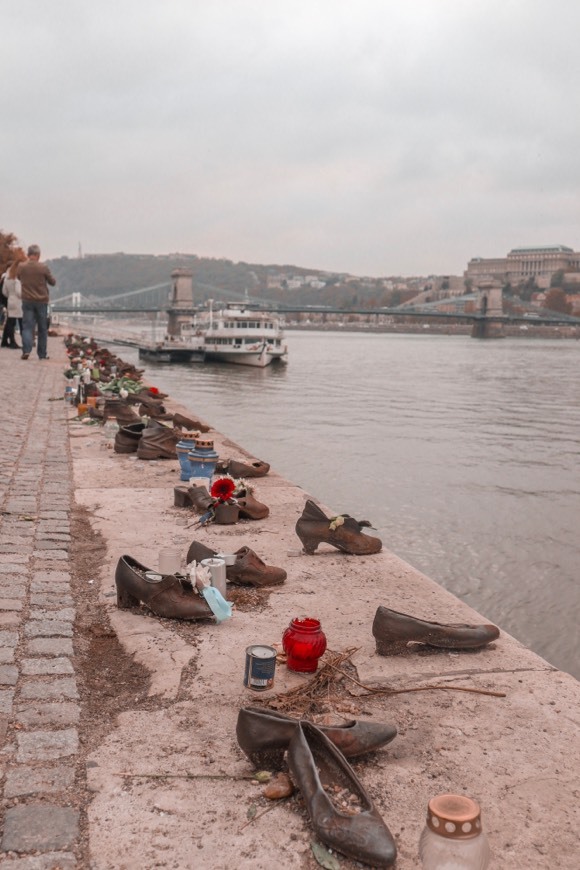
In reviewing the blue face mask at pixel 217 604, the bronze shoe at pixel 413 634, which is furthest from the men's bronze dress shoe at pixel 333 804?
the blue face mask at pixel 217 604

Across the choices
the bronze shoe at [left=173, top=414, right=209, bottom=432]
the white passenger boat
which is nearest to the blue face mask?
the bronze shoe at [left=173, top=414, right=209, bottom=432]

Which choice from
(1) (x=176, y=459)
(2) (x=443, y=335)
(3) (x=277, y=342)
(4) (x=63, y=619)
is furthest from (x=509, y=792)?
(2) (x=443, y=335)

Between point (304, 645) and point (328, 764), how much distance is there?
0.73 metres

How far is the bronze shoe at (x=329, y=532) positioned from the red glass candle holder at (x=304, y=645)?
→ 154 cm

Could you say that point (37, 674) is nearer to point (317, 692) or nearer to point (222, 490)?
point (317, 692)

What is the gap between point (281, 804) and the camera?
7.72 ft

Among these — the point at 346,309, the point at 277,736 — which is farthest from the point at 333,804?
the point at 346,309

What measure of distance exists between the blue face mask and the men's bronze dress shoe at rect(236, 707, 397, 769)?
3.55 feet

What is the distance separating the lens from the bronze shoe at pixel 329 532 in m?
4.72

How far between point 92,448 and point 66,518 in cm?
284

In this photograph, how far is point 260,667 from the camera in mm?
2984

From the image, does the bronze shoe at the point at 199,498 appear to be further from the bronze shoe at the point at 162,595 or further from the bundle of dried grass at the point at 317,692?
the bundle of dried grass at the point at 317,692

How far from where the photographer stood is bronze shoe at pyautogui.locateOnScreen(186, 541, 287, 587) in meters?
4.05

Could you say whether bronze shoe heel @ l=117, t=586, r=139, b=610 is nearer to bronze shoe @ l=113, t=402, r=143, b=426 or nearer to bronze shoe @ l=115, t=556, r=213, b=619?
bronze shoe @ l=115, t=556, r=213, b=619
